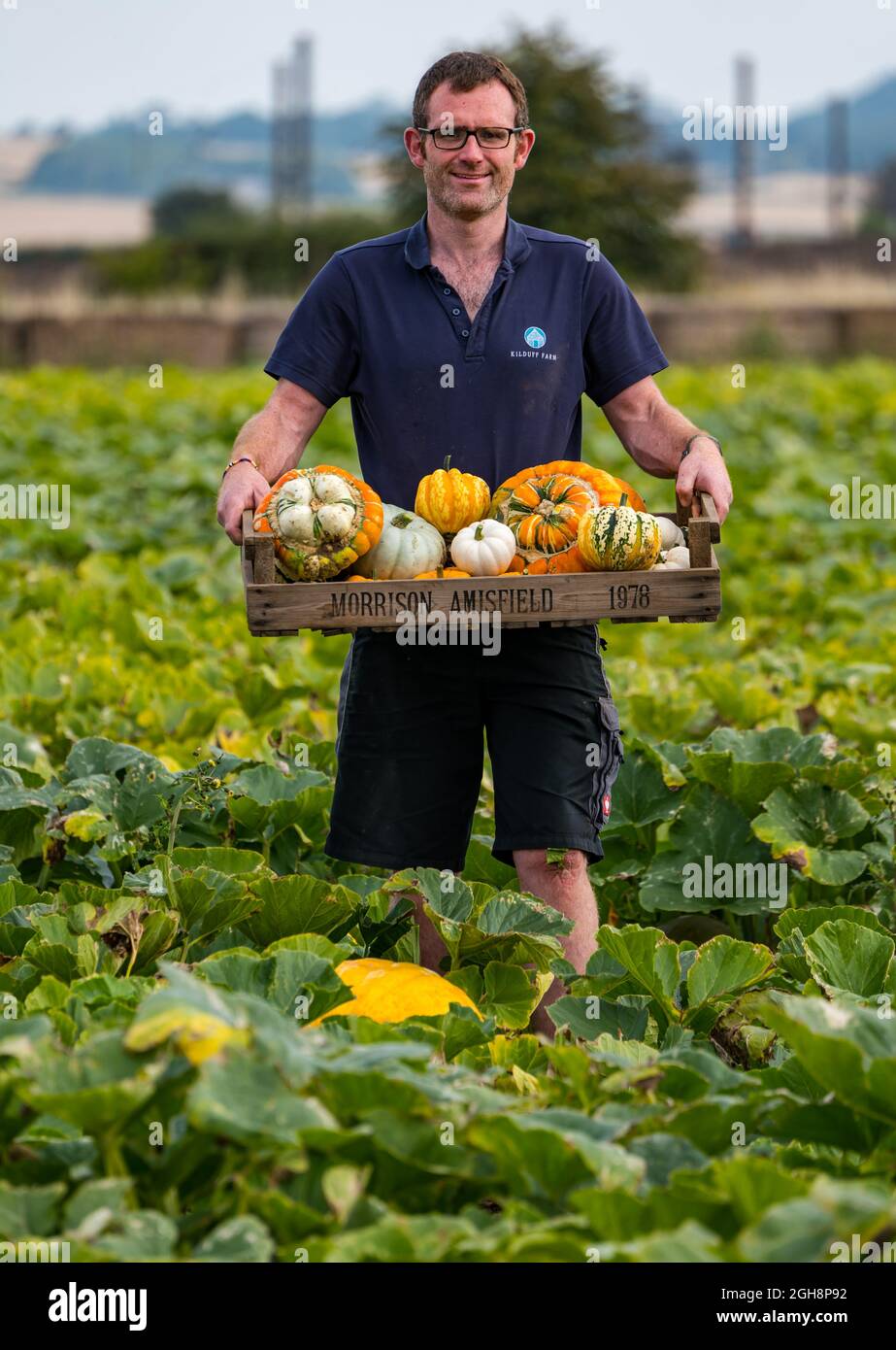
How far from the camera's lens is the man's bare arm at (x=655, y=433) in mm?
3668

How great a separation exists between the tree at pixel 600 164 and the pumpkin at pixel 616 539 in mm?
31294

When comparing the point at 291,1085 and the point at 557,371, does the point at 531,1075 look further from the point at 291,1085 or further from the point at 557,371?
the point at 557,371

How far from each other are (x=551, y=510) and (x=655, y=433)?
0.46 m

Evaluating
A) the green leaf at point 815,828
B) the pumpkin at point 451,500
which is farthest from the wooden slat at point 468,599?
the green leaf at point 815,828

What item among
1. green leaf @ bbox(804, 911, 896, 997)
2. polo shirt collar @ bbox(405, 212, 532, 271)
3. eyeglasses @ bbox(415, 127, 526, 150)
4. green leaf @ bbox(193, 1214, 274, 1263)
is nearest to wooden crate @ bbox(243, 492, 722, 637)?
green leaf @ bbox(804, 911, 896, 997)

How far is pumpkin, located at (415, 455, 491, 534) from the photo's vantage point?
3.55m

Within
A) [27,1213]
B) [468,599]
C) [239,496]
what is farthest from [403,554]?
[27,1213]

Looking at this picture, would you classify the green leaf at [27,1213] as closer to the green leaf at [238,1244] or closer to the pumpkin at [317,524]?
the green leaf at [238,1244]

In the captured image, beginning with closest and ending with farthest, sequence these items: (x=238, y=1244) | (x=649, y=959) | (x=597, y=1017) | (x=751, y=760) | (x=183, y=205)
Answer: (x=238, y=1244)
(x=597, y=1017)
(x=649, y=959)
(x=751, y=760)
(x=183, y=205)

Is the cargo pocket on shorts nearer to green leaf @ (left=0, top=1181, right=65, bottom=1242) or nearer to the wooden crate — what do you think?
the wooden crate

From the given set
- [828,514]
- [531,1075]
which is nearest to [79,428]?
[828,514]

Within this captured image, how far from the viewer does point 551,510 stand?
3.49 meters

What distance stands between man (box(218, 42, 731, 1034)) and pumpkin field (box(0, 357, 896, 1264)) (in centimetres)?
22

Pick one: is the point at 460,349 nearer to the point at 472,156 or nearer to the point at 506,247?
the point at 506,247
